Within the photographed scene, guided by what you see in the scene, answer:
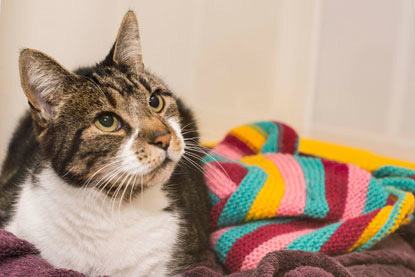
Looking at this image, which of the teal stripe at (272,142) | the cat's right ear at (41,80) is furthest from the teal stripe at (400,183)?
the cat's right ear at (41,80)

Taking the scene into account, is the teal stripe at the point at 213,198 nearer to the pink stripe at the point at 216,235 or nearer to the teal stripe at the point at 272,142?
the pink stripe at the point at 216,235

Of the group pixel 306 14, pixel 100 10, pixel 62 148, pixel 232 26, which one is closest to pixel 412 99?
pixel 306 14

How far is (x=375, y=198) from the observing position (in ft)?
4.09

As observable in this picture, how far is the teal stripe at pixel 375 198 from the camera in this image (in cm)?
123

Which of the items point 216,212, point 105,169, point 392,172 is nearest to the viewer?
point 105,169

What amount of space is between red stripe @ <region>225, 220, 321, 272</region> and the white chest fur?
0.22 m

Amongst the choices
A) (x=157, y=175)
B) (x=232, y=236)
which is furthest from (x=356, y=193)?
(x=157, y=175)

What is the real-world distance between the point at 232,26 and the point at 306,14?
16.5 inches

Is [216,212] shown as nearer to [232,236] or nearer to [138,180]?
[232,236]

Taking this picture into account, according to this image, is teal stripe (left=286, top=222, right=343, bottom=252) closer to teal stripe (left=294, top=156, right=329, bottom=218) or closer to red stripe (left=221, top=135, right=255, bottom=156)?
teal stripe (left=294, top=156, right=329, bottom=218)

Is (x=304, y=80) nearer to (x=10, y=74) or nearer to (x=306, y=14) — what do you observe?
(x=306, y=14)

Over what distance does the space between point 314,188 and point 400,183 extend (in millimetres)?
284

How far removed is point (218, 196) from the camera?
1245 millimetres

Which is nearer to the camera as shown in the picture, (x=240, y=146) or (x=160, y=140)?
(x=160, y=140)
